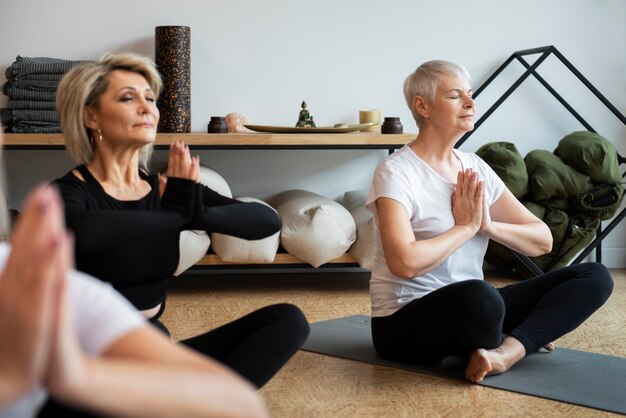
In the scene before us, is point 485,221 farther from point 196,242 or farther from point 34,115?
point 34,115

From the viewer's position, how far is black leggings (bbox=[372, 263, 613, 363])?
260cm

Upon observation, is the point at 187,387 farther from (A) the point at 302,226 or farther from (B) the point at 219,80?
(B) the point at 219,80

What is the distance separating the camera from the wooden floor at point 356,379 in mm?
2457

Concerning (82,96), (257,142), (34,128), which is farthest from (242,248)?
(82,96)

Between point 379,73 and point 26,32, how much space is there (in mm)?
1707

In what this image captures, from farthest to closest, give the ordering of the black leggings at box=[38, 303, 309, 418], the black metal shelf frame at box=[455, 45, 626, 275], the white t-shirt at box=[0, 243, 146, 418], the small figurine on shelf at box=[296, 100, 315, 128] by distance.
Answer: the black metal shelf frame at box=[455, 45, 626, 275] → the small figurine on shelf at box=[296, 100, 315, 128] → the black leggings at box=[38, 303, 309, 418] → the white t-shirt at box=[0, 243, 146, 418]

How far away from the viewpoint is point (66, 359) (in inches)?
34.4

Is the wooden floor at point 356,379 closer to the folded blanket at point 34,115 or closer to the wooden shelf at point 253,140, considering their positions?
the wooden shelf at point 253,140

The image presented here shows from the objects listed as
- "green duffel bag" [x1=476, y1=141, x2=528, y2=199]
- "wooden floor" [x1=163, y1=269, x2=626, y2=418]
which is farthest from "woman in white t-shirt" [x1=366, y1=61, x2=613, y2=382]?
"green duffel bag" [x1=476, y1=141, x2=528, y2=199]

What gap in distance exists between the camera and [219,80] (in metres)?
4.55

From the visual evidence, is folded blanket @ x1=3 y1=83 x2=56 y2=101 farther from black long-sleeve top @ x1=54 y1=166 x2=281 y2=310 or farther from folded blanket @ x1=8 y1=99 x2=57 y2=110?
black long-sleeve top @ x1=54 y1=166 x2=281 y2=310

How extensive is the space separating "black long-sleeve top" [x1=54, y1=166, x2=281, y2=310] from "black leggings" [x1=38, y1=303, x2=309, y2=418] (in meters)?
0.14

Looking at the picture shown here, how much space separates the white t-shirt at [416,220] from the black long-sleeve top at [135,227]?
1.95 ft

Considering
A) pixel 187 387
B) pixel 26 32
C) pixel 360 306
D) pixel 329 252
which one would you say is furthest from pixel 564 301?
pixel 26 32
